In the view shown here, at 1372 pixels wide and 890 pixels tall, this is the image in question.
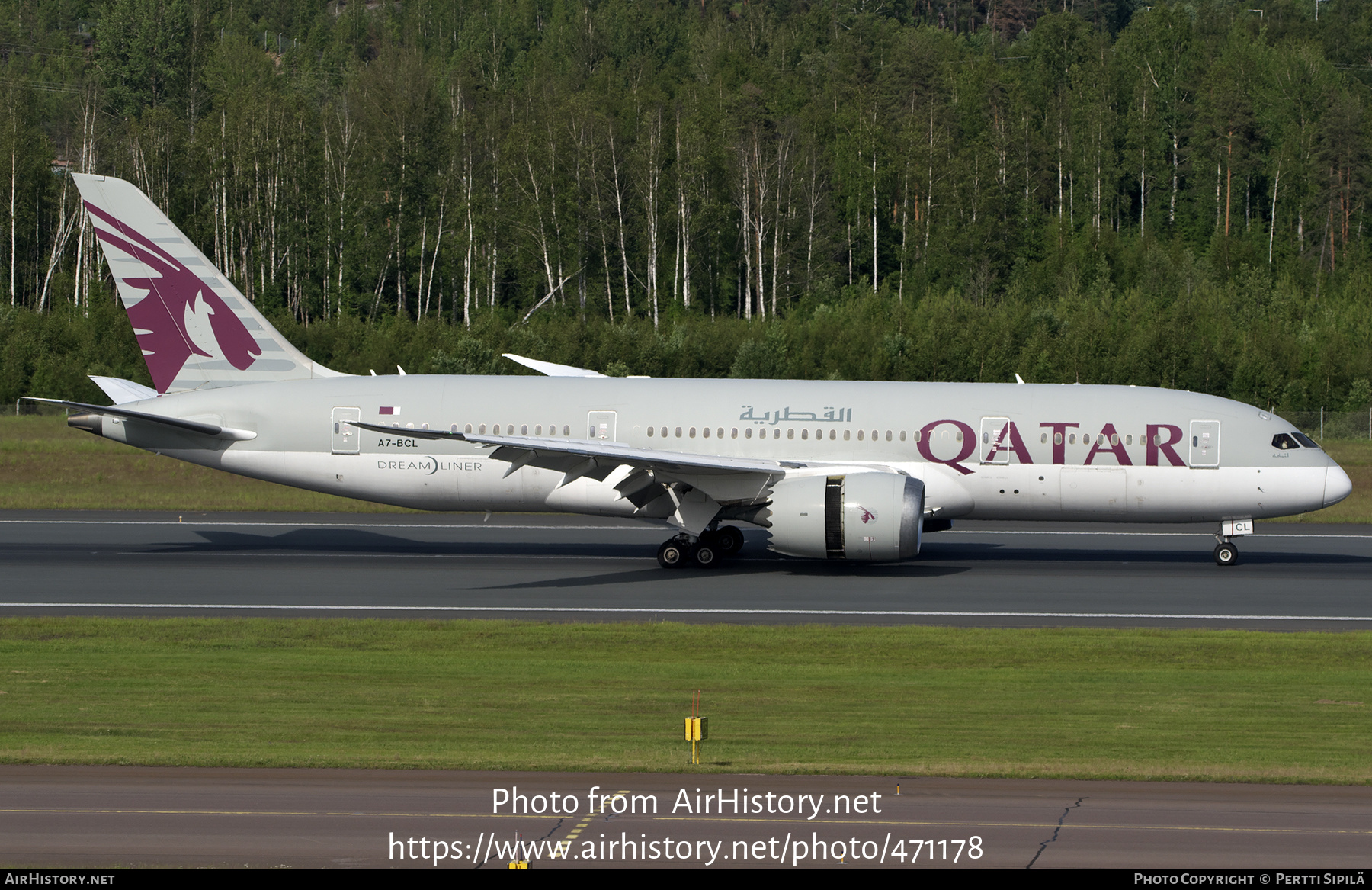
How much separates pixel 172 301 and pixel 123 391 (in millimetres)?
2654

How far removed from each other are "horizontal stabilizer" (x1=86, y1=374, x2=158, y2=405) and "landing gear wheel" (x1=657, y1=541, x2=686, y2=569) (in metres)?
12.7

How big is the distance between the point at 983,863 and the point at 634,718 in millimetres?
6452

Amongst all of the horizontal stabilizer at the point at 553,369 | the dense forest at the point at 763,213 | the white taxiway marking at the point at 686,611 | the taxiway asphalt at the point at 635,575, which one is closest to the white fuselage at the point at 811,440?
the taxiway asphalt at the point at 635,575

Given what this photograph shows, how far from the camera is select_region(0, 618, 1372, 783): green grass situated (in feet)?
48.0

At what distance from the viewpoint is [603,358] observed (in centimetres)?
7081

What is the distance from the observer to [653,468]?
28.2m

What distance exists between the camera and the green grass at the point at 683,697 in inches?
575

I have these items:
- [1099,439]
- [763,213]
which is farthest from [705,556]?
[763,213]

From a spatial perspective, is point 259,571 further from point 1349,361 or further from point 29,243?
point 29,243

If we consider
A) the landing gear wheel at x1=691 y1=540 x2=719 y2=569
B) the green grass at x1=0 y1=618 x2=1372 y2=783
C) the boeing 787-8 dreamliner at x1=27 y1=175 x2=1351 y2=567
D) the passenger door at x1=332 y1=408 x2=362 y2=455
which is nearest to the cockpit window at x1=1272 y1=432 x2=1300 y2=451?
the boeing 787-8 dreamliner at x1=27 y1=175 x2=1351 y2=567

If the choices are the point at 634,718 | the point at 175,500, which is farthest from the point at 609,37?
the point at 634,718

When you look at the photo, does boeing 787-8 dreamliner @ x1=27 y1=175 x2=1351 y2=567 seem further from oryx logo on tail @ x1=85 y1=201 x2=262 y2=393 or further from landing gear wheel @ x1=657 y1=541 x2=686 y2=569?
oryx logo on tail @ x1=85 y1=201 x2=262 y2=393

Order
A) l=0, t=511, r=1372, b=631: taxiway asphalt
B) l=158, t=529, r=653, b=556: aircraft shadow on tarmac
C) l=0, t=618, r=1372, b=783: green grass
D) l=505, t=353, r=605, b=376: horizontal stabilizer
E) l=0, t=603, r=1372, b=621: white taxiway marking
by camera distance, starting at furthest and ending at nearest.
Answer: l=505, t=353, r=605, b=376: horizontal stabilizer < l=158, t=529, r=653, b=556: aircraft shadow on tarmac < l=0, t=511, r=1372, b=631: taxiway asphalt < l=0, t=603, r=1372, b=621: white taxiway marking < l=0, t=618, r=1372, b=783: green grass

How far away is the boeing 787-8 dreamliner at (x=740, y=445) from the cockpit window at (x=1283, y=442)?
52 mm
